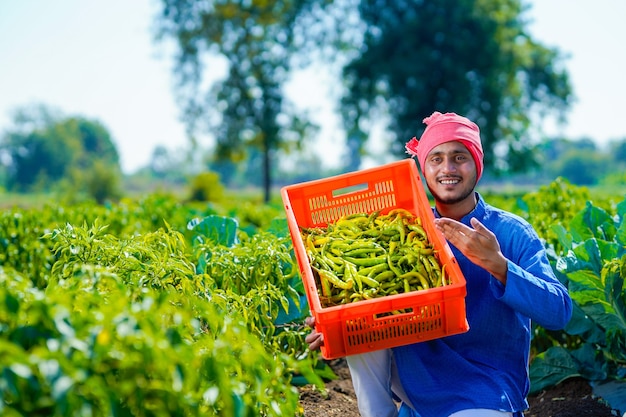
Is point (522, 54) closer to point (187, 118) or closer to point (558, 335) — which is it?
point (187, 118)

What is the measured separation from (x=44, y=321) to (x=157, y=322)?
29 centimetres

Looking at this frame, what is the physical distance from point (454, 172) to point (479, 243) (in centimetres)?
53

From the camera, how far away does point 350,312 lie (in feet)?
8.77

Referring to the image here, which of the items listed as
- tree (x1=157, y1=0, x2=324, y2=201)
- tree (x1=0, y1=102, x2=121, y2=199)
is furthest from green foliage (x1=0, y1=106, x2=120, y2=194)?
tree (x1=157, y1=0, x2=324, y2=201)

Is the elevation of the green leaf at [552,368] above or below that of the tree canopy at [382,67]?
below

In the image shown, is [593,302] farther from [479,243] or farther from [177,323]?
[177,323]

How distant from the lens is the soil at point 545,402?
4.23 m

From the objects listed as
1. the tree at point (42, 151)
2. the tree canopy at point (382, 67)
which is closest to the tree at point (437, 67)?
the tree canopy at point (382, 67)

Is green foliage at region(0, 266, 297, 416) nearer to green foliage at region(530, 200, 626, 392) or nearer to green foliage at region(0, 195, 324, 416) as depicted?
green foliage at region(0, 195, 324, 416)

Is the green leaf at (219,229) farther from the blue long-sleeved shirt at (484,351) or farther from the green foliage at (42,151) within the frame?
the green foliage at (42,151)

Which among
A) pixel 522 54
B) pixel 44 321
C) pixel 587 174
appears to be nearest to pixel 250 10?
pixel 522 54

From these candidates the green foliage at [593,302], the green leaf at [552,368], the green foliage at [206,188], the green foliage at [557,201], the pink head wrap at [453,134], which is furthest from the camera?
the green foliage at [206,188]

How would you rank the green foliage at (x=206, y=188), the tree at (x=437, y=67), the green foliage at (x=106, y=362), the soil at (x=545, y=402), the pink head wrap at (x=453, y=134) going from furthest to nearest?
the green foliage at (x=206, y=188), the tree at (x=437, y=67), the soil at (x=545, y=402), the pink head wrap at (x=453, y=134), the green foliage at (x=106, y=362)

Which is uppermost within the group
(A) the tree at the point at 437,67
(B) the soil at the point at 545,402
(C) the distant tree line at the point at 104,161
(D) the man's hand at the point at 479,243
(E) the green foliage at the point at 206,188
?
(C) the distant tree line at the point at 104,161
